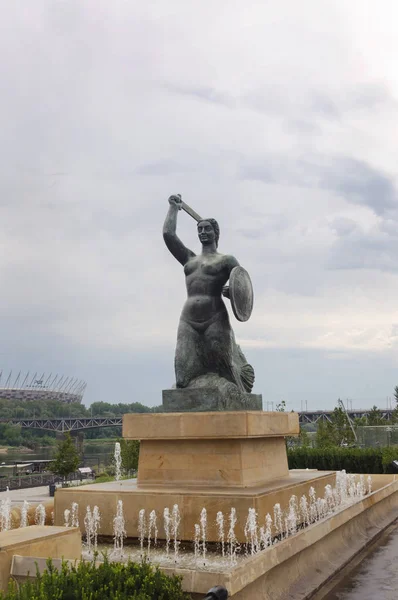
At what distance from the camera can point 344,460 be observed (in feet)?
58.3

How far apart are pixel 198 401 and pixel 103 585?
5.12m

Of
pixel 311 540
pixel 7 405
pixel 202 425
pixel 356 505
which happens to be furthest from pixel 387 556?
pixel 7 405

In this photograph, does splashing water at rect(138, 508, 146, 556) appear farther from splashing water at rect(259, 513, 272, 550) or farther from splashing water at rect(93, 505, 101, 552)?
splashing water at rect(259, 513, 272, 550)

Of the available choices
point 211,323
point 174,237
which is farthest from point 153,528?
point 174,237

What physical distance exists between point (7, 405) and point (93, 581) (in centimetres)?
12427

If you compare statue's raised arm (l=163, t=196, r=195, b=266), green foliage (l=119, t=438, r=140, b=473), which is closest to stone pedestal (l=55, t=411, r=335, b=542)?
statue's raised arm (l=163, t=196, r=195, b=266)

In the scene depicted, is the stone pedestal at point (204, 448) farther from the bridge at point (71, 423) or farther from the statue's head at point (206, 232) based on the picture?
the bridge at point (71, 423)

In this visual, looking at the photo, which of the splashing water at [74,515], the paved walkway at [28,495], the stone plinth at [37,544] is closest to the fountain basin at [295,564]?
the stone plinth at [37,544]

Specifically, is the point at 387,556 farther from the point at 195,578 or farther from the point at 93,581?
the point at 93,581

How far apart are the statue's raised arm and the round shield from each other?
1182mm

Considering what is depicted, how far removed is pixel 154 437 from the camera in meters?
8.98

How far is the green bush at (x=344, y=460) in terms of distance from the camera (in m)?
17.5

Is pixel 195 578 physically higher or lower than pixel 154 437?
lower

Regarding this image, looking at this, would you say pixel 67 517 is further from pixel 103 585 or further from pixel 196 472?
pixel 103 585
